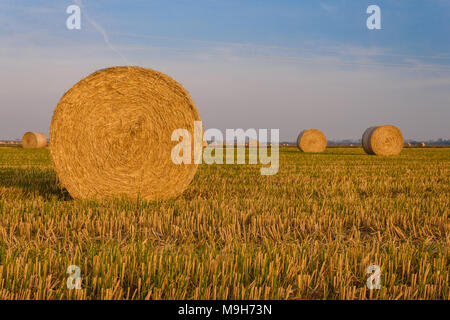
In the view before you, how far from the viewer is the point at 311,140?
1040 inches

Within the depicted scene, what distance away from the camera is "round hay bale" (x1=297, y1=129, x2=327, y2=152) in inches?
1035

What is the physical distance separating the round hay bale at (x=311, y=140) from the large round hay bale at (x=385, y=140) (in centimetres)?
447

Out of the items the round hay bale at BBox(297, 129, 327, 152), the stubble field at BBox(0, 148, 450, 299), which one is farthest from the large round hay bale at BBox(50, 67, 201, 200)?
the round hay bale at BBox(297, 129, 327, 152)

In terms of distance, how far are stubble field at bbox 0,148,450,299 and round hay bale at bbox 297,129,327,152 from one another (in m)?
20.2

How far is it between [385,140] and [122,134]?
62.5ft

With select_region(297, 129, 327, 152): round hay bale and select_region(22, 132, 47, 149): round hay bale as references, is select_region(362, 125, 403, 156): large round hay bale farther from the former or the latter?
select_region(22, 132, 47, 149): round hay bale

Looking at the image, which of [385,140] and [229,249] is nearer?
[229,249]

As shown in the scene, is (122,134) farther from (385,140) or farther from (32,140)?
(32,140)

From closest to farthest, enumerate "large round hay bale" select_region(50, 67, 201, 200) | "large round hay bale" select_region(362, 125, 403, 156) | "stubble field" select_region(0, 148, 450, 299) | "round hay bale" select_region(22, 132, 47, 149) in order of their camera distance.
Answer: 1. "stubble field" select_region(0, 148, 450, 299)
2. "large round hay bale" select_region(50, 67, 201, 200)
3. "large round hay bale" select_region(362, 125, 403, 156)
4. "round hay bale" select_region(22, 132, 47, 149)

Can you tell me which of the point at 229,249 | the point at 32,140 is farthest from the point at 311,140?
the point at 229,249

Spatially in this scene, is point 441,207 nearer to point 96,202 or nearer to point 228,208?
point 228,208

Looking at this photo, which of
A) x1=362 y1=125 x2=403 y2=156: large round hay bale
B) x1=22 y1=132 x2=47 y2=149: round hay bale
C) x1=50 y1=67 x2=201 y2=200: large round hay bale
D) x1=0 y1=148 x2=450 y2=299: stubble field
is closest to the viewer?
x1=0 y1=148 x2=450 y2=299: stubble field
